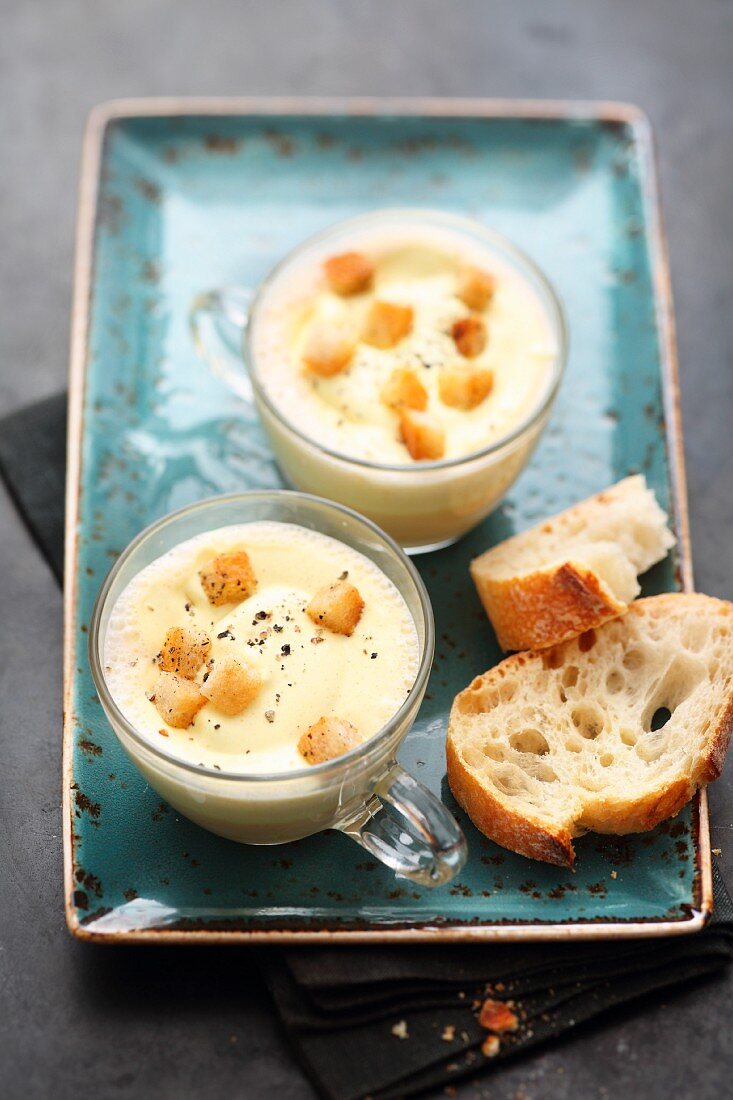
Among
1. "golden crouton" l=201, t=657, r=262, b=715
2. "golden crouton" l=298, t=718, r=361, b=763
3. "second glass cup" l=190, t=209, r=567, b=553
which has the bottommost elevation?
"golden crouton" l=298, t=718, r=361, b=763

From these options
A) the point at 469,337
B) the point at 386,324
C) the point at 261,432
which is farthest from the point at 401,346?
the point at 261,432

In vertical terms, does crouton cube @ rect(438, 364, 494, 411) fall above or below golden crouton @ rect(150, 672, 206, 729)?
above

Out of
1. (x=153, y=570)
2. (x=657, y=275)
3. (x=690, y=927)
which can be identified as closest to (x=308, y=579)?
(x=153, y=570)

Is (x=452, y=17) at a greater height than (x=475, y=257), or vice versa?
(x=452, y=17)

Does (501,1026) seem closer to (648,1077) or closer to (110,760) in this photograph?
(648,1077)

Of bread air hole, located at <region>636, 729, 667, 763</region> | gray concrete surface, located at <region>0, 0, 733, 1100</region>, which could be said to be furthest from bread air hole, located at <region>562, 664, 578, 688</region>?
gray concrete surface, located at <region>0, 0, 733, 1100</region>

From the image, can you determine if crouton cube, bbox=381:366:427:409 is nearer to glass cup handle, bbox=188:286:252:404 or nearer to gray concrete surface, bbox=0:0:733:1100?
glass cup handle, bbox=188:286:252:404
